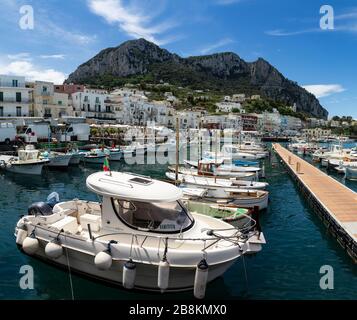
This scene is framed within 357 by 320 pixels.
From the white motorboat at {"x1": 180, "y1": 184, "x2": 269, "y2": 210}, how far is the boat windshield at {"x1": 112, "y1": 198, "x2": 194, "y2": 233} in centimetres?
916

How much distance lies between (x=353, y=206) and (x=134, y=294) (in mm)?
16791

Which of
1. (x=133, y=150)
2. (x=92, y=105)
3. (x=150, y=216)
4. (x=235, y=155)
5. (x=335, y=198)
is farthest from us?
(x=92, y=105)

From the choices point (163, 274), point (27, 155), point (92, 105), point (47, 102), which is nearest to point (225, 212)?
point (163, 274)

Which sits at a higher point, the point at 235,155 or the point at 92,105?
the point at 92,105

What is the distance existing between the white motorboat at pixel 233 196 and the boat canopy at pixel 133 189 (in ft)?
29.5

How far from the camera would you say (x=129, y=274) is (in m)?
10.6

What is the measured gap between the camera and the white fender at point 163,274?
34.2ft

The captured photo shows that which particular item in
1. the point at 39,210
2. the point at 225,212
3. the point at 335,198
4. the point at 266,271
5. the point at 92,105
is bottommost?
the point at 266,271

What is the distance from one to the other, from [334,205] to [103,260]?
17577 millimetres

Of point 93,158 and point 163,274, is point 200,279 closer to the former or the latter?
point 163,274

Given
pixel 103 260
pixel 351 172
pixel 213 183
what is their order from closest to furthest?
pixel 103 260 < pixel 213 183 < pixel 351 172

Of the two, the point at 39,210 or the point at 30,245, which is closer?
the point at 30,245
